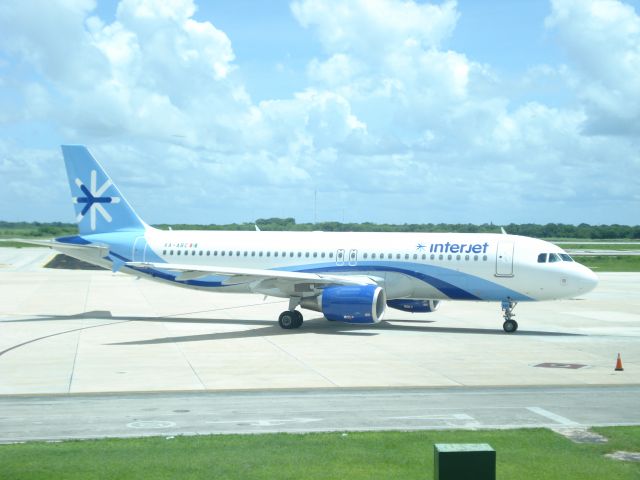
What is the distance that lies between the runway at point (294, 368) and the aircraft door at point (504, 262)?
239 cm

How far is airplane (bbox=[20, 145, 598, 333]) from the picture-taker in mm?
31547

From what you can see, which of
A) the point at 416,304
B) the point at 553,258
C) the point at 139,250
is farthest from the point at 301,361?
the point at 139,250

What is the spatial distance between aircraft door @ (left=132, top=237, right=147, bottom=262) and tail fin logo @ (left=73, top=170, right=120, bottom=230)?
5.99 ft

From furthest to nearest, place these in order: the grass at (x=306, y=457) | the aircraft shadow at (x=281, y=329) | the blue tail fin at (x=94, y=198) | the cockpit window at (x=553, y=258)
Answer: the blue tail fin at (x=94, y=198) < the cockpit window at (x=553, y=258) < the aircraft shadow at (x=281, y=329) < the grass at (x=306, y=457)

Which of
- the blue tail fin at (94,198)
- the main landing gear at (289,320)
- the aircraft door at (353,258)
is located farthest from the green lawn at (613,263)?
the blue tail fin at (94,198)

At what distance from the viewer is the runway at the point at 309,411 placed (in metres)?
16.2

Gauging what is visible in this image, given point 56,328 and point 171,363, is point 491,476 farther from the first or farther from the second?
point 56,328

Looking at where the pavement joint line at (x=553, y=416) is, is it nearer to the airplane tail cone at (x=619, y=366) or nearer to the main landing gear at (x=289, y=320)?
the airplane tail cone at (x=619, y=366)

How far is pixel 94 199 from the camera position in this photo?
37.5 m

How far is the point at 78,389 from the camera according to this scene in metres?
20.0

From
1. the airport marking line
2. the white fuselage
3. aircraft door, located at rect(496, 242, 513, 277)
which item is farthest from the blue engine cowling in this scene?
the airport marking line

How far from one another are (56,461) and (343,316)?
59.7ft

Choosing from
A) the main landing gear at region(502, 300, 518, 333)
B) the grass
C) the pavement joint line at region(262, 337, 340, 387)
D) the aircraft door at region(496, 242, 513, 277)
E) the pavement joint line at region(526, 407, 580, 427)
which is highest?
the aircraft door at region(496, 242, 513, 277)

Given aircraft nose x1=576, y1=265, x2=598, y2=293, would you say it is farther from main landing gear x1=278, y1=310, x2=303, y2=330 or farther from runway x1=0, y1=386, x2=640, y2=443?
runway x1=0, y1=386, x2=640, y2=443
